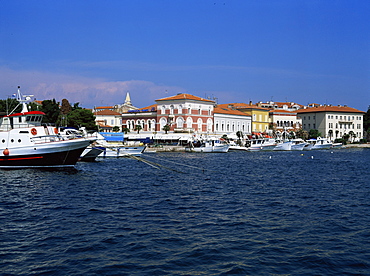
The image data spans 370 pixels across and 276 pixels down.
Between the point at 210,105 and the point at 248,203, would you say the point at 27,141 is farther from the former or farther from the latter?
the point at 210,105

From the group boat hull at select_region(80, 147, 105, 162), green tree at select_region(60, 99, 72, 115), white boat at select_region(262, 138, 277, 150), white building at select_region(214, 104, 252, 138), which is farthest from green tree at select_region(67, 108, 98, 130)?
boat hull at select_region(80, 147, 105, 162)

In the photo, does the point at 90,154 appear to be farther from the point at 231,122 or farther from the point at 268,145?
the point at 231,122

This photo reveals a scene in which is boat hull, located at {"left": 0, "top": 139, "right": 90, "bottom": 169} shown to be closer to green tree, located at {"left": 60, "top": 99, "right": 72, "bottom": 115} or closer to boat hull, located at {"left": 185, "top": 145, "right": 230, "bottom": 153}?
boat hull, located at {"left": 185, "top": 145, "right": 230, "bottom": 153}

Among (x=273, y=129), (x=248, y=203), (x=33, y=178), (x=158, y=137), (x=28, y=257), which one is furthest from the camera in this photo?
(x=273, y=129)

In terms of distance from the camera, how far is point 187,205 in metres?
20.2

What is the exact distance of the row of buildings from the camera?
10762 cm

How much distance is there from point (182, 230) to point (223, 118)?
101325mm

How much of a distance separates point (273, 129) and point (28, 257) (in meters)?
122

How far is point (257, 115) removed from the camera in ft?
419

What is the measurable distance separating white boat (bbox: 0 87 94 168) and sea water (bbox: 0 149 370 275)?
1016cm

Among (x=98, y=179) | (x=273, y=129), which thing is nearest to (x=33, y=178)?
(x=98, y=179)

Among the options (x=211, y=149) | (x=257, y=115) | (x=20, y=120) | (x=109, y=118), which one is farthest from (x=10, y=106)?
(x=257, y=115)

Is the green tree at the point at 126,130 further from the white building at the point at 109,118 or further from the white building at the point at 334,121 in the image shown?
the white building at the point at 334,121

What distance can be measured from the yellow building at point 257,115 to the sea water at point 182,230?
100 m
